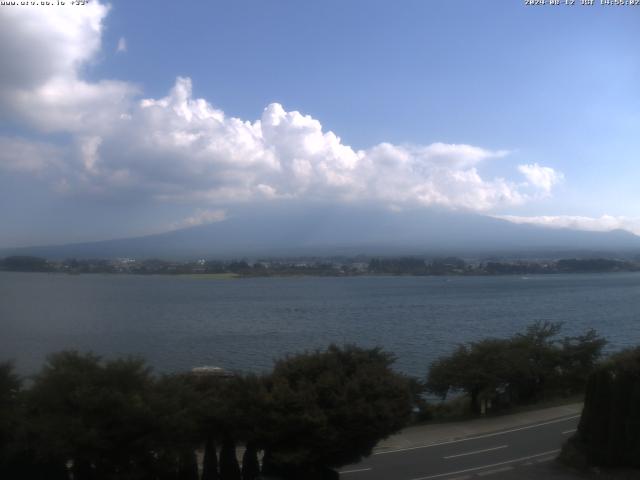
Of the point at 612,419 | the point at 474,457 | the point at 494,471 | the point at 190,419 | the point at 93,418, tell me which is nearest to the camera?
the point at 93,418

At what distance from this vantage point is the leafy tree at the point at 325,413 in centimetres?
792

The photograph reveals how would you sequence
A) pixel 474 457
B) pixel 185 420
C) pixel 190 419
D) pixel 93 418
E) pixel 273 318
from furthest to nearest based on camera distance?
pixel 273 318, pixel 474 457, pixel 190 419, pixel 185 420, pixel 93 418

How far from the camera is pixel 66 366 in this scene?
26.7 feet

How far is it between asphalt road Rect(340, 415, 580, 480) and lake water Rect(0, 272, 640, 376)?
1127 centimetres

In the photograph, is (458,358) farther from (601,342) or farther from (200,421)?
(200,421)

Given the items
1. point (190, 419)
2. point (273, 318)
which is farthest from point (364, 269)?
point (190, 419)

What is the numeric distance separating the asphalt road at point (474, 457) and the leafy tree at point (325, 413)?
1.79 meters

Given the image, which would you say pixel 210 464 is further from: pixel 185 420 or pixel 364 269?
pixel 364 269

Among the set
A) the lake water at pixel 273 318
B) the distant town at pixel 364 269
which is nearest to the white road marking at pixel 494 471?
the lake water at pixel 273 318

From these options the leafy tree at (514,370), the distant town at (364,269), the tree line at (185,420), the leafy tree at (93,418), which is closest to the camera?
the leafy tree at (93,418)

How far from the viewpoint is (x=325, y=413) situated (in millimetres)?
8023

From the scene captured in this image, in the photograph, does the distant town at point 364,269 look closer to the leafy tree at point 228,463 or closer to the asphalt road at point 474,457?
the asphalt road at point 474,457

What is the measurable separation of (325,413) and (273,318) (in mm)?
34554

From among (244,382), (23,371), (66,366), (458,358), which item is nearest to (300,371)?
(244,382)
